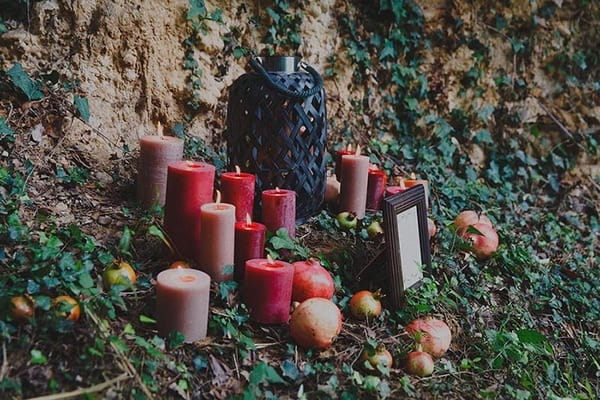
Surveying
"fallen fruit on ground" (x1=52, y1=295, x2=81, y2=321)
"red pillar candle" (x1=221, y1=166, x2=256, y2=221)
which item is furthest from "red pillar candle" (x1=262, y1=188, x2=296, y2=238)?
"fallen fruit on ground" (x1=52, y1=295, x2=81, y2=321)

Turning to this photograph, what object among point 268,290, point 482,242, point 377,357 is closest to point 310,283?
point 268,290

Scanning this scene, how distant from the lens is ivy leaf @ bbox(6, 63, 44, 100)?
2.40m

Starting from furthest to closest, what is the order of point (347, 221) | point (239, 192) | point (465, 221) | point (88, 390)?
point (465, 221) < point (347, 221) < point (239, 192) < point (88, 390)

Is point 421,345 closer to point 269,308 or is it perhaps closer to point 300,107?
point 269,308

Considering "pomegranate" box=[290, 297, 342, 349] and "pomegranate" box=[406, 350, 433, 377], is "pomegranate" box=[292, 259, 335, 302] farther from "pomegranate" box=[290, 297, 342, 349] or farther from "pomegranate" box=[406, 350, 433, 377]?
"pomegranate" box=[406, 350, 433, 377]

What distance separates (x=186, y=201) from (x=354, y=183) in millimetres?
804

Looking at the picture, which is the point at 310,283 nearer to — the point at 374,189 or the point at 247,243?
the point at 247,243

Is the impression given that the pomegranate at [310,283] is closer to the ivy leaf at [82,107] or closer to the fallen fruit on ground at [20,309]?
the fallen fruit on ground at [20,309]

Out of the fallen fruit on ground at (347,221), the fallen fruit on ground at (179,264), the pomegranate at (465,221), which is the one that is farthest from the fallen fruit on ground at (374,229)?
the fallen fruit on ground at (179,264)

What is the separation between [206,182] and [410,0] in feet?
6.79

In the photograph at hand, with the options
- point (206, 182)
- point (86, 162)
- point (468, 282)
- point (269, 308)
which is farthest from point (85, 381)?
point (468, 282)

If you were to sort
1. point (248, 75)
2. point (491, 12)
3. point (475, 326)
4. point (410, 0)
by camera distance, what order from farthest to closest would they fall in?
point (491, 12)
point (410, 0)
point (248, 75)
point (475, 326)

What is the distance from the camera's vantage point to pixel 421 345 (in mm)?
1956

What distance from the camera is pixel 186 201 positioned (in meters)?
2.03
